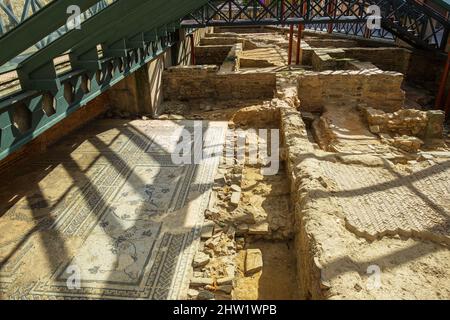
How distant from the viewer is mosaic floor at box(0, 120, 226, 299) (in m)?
3.60

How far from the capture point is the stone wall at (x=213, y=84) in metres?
9.64

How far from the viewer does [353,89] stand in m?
8.49

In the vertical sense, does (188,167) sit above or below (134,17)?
below

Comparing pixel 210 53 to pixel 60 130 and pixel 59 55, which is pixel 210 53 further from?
pixel 59 55

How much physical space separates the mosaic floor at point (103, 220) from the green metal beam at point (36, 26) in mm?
2397

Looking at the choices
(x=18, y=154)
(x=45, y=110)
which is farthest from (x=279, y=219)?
(x=18, y=154)

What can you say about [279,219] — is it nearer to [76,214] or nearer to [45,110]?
[76,214]

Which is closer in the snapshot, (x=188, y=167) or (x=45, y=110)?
(x=45, y=110)

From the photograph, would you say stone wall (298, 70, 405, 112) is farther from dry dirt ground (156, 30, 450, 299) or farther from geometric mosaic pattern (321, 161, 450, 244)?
geometric mosaic pattern (321, 161, 450, 244)

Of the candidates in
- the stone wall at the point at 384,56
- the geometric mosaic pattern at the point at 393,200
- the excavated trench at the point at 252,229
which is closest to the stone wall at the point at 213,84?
the excavated trench at the point at 252,229

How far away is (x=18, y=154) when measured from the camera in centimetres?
614

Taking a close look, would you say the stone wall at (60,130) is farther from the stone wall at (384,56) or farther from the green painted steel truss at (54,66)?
the stone wall at (384,56)

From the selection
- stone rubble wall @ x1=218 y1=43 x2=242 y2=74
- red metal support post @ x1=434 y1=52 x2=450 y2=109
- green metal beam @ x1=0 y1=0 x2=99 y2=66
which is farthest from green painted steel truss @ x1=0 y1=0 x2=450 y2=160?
red metal support post @ x1=434 y1=52 x2=450 y2=109

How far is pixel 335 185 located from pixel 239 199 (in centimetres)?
141
